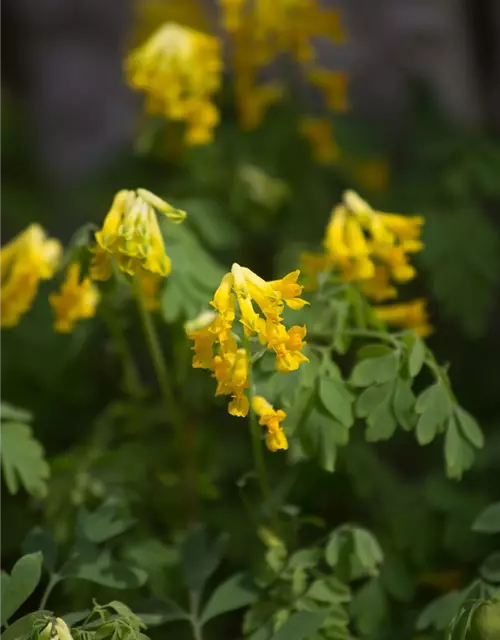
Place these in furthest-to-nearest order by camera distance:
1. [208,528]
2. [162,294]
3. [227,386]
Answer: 1. [208,528]
2. [162,294]
3. [227,386]

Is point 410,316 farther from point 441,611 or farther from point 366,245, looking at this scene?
point 441,611

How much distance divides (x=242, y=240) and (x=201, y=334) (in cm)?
79

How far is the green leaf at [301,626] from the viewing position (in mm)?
960

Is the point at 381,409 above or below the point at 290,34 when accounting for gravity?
below

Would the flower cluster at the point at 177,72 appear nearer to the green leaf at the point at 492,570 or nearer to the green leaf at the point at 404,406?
the green leaf at the point at 404,406

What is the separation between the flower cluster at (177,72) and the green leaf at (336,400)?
0.63m

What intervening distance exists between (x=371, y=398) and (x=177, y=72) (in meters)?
0.70

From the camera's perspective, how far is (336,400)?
102 centimetres

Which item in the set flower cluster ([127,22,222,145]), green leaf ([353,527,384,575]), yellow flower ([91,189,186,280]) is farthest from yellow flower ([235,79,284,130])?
green leaf ([353,527,384,575])

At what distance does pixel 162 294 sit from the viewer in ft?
3.92

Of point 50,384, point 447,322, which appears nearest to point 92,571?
point 50,384

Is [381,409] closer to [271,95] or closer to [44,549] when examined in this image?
[44,549]

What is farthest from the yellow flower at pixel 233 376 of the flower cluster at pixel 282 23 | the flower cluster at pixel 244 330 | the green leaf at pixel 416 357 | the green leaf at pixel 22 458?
the flower cluster at pixel 282 23

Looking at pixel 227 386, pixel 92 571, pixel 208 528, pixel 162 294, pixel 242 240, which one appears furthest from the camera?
pixel 242 240
